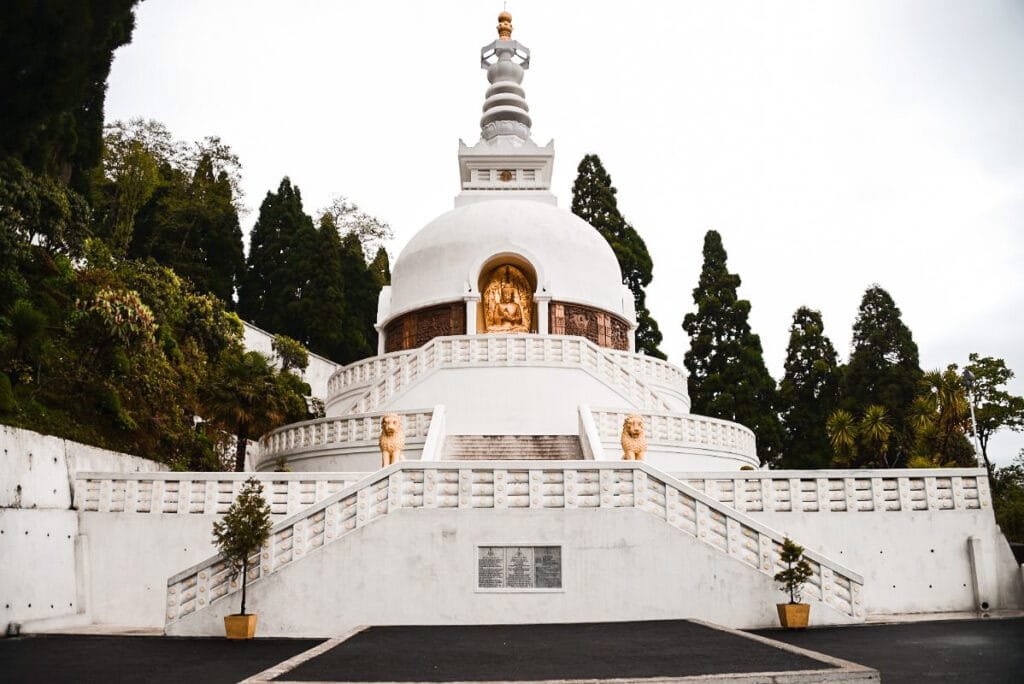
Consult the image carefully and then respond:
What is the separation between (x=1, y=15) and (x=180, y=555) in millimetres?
8681

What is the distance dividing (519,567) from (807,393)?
2955 cm

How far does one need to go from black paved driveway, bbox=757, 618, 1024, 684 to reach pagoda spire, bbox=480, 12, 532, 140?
91.8 feet

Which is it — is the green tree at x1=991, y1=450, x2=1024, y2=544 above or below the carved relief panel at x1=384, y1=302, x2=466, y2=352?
below

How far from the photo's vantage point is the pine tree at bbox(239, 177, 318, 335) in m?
44.5

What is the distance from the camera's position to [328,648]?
8.97 m

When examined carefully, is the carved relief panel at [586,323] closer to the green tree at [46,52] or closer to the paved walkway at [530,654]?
the paved walkway at [530,654]

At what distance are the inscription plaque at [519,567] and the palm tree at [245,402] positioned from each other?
915 cm

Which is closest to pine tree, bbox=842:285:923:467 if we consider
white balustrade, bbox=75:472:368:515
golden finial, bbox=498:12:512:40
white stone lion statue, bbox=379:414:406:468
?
golden finial, bbox=498:12:512:40

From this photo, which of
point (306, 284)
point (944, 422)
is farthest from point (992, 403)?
point (306, 284)

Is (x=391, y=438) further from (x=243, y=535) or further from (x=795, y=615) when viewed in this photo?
(x=795, y=615)

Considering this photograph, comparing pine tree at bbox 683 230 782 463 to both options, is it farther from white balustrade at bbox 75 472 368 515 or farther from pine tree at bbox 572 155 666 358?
white balustrade at bbox 75 472 368 515

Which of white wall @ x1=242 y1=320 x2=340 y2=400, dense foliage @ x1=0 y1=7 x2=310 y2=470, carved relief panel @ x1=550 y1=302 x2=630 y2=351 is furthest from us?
white wall @ x1=242 y1=320 x2=340 y2=400

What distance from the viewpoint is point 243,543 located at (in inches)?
437

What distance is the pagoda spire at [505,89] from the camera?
3625 cm
